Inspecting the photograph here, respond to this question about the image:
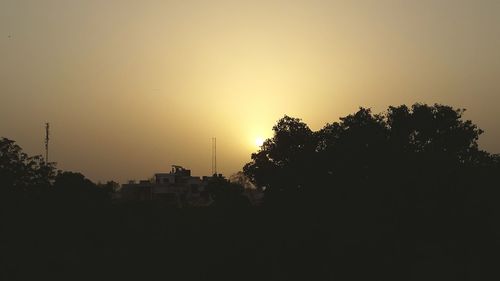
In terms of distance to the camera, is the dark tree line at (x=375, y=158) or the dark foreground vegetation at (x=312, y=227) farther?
the dark tree line at (x=375, y=158)

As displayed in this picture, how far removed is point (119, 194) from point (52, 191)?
251 ft

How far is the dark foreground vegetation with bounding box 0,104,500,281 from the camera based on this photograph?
36906 mm

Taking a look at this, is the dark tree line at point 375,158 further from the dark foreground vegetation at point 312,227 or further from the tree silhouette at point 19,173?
the tree silhouette at point 19,173

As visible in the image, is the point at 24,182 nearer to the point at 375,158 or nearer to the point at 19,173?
the point at 19,173

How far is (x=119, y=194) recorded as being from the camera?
118188mm

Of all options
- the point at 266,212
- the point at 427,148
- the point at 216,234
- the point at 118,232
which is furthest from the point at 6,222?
the point at 427,148

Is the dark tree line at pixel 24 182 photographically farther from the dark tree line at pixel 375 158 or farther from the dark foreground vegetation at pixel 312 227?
the dark tree line at pixel 375 158

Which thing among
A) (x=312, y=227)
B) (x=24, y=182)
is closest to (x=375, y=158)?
(x=312, y=227)

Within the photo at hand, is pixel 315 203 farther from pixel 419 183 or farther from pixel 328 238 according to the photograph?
pixel 419 183

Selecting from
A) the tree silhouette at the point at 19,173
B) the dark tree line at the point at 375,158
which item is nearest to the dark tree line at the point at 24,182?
the tree silhouette at the point at 19,173

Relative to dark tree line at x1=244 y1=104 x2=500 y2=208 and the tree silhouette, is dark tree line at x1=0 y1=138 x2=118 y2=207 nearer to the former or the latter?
the tree silhouette

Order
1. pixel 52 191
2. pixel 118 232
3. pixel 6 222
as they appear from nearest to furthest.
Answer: pixel 6 222 → pixel 52 191 → pixel 118 232

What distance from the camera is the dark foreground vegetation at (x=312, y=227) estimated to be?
121 feet

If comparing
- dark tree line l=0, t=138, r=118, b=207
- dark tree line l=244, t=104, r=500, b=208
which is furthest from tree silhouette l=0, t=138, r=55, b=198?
dark tree line l=244, t=104, r=500, b=208
